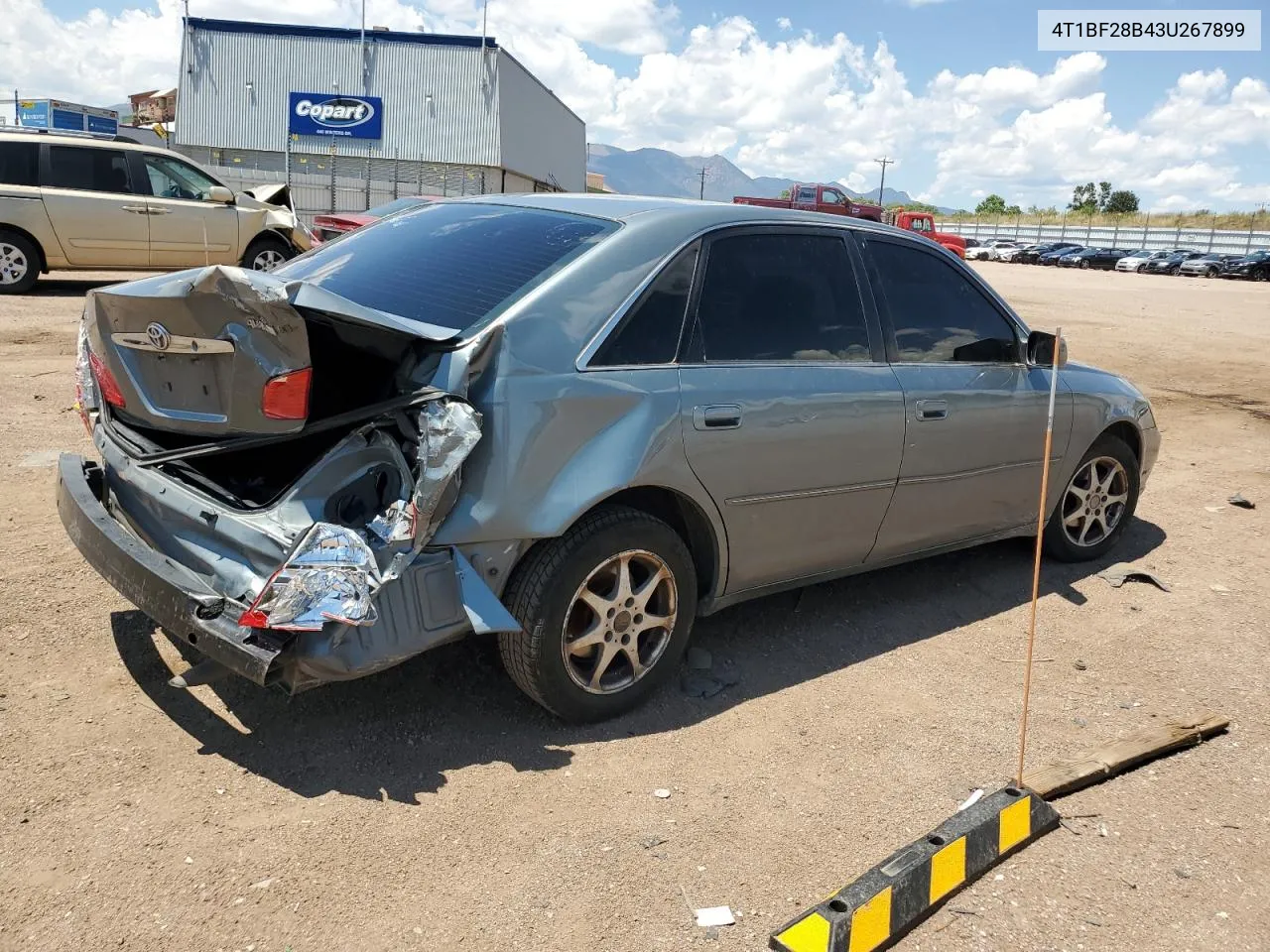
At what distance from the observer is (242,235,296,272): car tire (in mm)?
13234

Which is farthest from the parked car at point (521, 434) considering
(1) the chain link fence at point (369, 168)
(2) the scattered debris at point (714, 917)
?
(1) the chain link fence at point (369, 168)

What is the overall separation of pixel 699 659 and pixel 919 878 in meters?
1.44

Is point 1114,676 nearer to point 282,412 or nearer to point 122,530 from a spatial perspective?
point 282,412

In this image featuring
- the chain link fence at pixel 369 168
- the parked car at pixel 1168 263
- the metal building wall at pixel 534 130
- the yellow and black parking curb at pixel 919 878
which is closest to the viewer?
the yellow and black parking curb at pixel 919 878

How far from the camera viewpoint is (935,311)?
448 centimetres

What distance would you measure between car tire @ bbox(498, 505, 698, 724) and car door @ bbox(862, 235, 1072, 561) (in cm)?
117

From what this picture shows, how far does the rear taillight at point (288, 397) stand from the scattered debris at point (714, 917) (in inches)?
69.2

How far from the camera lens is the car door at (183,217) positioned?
1268 centimetres

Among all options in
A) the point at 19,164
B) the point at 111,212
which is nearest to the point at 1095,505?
the point at 111,212

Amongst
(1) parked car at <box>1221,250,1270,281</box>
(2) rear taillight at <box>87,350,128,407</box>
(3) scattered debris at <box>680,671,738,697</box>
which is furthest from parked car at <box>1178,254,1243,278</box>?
(2) rear taillight at <box>87,350,128,407</box>

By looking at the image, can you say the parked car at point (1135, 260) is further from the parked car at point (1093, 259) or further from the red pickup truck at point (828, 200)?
the red pickup truck at point (828, 200)

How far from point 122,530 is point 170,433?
16.2 inches

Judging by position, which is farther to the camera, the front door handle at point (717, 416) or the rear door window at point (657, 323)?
the front door handle at point (717, 416)

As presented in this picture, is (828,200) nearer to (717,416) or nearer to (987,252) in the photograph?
(987,252)
